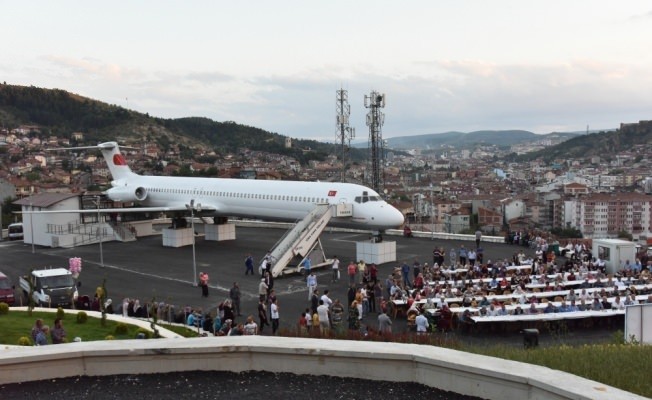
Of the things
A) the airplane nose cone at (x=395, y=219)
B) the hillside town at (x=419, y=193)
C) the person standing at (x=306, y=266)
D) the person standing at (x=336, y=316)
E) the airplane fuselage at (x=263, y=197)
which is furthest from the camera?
the hillside town at (x=419, y=193)

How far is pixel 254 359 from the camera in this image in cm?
791

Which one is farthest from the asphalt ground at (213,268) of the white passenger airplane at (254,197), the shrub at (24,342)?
the shrub at (24,342)

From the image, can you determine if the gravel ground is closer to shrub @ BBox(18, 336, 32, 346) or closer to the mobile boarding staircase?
shrub @ BBox(18, 336, 32, 346)

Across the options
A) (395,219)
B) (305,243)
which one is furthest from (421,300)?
(395,219)

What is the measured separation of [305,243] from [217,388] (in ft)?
62.9

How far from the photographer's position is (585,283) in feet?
66.5

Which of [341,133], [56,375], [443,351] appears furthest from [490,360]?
[341,133]

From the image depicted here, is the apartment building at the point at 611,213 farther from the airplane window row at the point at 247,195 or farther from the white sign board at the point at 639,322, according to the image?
the white sign board at the point at 639,322

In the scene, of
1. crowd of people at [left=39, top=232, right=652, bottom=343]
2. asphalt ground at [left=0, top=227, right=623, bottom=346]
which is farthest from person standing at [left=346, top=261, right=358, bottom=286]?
asphalt ground at [left=0, top=227, right=623, bottom=346]

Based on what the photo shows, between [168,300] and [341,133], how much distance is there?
32.3 metres

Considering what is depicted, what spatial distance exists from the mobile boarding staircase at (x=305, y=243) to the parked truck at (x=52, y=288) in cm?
771

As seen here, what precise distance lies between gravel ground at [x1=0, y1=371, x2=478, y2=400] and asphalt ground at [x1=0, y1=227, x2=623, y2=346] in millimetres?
8938

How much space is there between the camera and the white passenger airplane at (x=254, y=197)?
91.8 feet

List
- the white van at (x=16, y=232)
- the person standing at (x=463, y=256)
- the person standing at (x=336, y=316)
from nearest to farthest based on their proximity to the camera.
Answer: the person standing at (x=336, y=316)
the person standing at (x=463, y=256)
the white van at (x=16, y=232)
